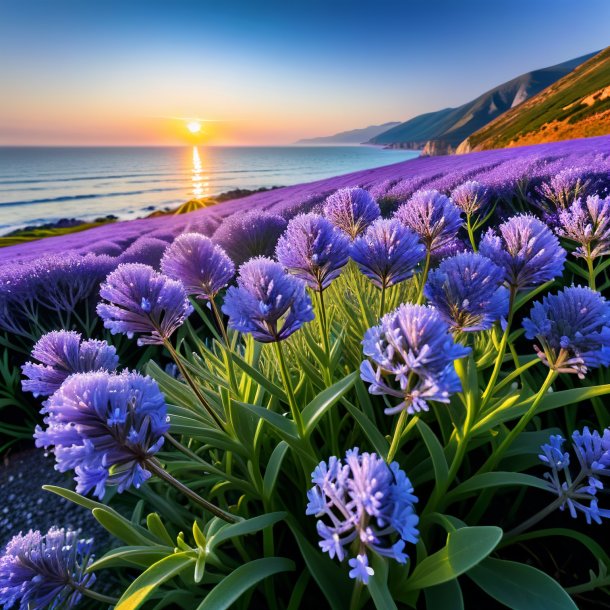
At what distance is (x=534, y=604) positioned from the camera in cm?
92

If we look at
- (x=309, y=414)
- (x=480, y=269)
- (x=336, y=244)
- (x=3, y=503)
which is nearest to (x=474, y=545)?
(x=309, y=414)

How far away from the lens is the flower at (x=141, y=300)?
3.39 ft

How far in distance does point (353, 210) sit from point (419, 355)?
96 centimetres

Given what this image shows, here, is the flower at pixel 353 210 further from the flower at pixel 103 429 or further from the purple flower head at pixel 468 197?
the flower at pixel 103 429

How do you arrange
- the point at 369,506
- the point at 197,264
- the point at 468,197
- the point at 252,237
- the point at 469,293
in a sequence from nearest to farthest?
the point at 369,506 < the point at 469,293 < the point at 197,264 < the point at 468,197 < the point at 252,237

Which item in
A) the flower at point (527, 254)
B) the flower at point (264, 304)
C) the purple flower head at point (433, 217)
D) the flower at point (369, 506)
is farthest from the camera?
the purple flower head at point (433, 217)

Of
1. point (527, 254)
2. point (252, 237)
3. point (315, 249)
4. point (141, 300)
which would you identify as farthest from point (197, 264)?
point (252, 237)

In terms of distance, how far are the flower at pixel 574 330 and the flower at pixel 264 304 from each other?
51 centimetres

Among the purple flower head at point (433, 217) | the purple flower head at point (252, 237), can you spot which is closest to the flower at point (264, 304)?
the purple flower head at point (433, 217)

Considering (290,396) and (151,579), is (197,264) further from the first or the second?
(151,579)

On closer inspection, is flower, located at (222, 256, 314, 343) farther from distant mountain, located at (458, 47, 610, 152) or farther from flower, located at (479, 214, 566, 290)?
distant mountain, located at (458, 47, 610, 152)

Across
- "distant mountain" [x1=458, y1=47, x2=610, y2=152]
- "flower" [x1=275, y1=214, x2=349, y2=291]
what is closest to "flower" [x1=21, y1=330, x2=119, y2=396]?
"flower" [x1=275, y1=214, x2=349, y2=291]

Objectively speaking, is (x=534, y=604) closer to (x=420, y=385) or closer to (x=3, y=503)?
(x=420, y=385)

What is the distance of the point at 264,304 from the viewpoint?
2.86 feet
